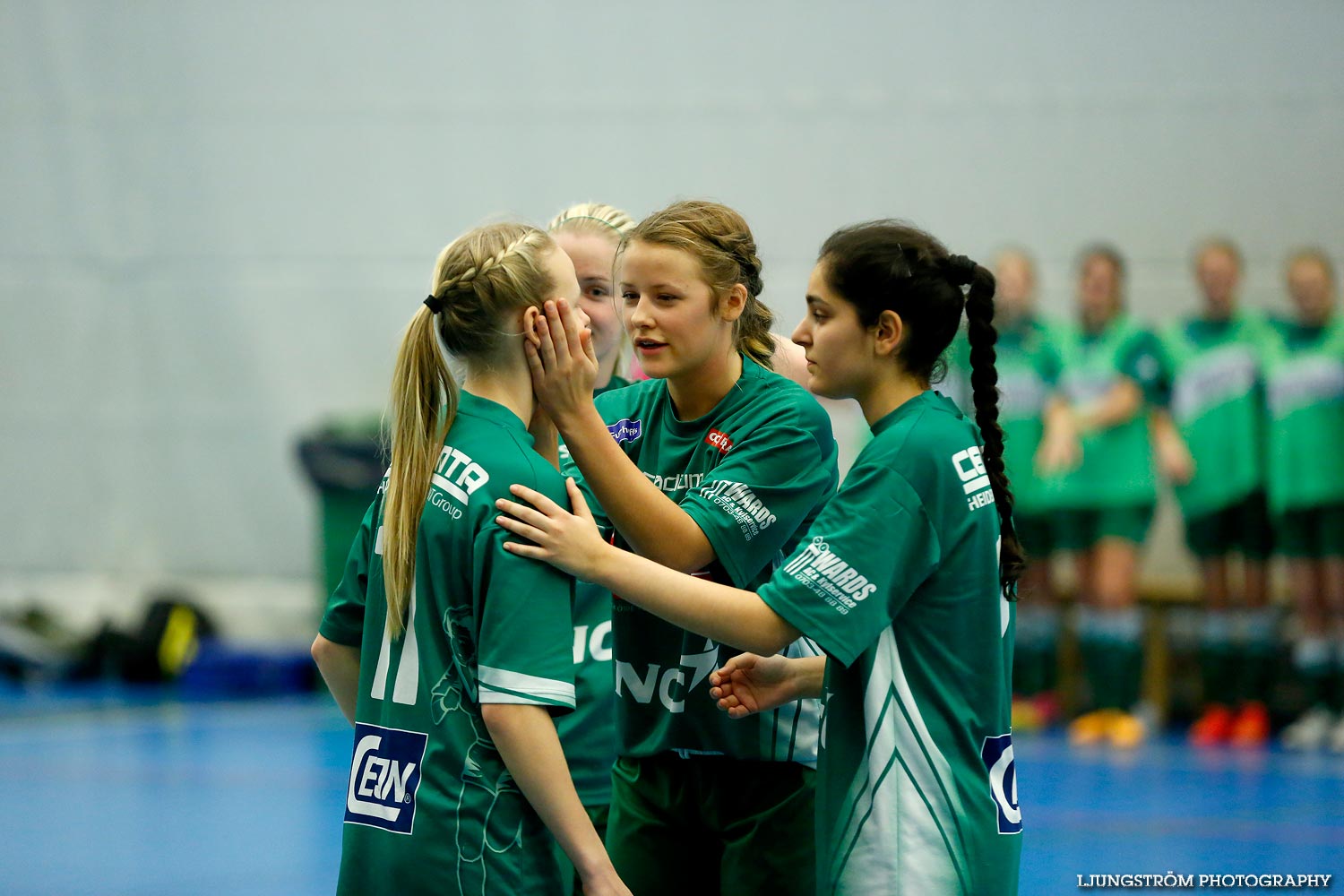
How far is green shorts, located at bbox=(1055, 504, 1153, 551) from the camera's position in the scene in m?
7.79

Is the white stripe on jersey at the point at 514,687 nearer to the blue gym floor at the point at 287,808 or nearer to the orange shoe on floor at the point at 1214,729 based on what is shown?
the blue gym floor at the point at 287,808

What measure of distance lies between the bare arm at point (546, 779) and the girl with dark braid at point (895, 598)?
0.76 feet

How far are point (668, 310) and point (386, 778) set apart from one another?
0.92 m

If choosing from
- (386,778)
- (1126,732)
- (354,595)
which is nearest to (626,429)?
(354,595)

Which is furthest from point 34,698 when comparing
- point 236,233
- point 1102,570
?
point 1102,570

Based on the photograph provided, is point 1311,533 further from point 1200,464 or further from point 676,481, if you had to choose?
point 676,481

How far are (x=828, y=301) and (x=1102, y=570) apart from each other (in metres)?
5.84

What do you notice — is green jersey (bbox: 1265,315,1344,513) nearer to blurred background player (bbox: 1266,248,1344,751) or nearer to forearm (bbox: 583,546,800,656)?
blurred background player (bbox: 1266,248,1344,751)

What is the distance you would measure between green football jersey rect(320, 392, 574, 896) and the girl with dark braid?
61mm

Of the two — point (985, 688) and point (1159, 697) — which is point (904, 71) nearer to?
point (1159, 697)

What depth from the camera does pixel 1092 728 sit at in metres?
7.53

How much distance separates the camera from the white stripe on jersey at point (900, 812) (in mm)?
2205

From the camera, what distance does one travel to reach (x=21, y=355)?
10.3 metres

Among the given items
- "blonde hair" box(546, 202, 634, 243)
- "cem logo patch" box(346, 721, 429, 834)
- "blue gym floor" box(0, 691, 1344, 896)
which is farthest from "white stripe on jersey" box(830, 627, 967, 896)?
"blue gym floor" box(0, 691, 1344, 896)
